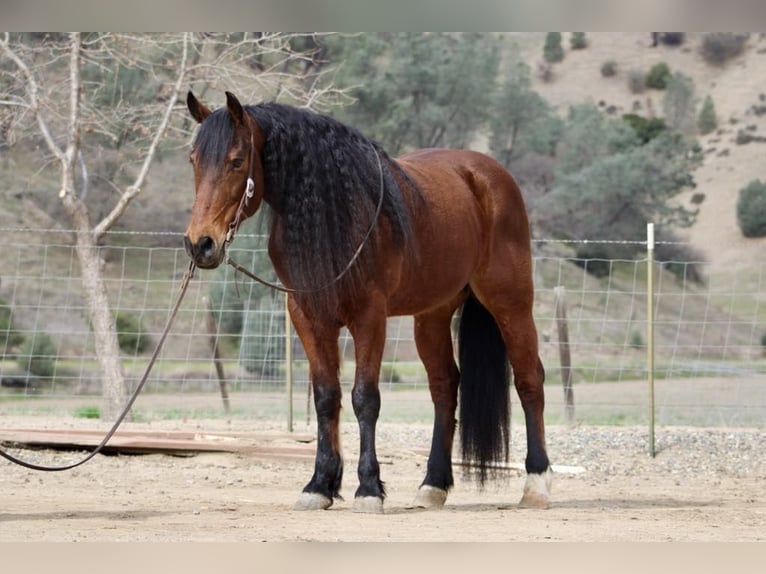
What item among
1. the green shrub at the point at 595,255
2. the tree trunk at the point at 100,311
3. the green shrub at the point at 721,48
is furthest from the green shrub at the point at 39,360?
the green shrub at the point at 721,48

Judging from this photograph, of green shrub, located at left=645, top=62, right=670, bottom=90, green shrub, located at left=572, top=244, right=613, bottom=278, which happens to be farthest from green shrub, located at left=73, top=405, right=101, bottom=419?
green shrub, located at left=645, top=62, right=670, bottom=90

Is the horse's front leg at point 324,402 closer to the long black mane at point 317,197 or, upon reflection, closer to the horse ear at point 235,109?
the long black mane at point 317,197

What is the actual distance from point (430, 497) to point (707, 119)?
4119 cm

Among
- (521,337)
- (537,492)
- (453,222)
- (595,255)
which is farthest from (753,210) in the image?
(453,222)

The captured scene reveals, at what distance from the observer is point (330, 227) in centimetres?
573

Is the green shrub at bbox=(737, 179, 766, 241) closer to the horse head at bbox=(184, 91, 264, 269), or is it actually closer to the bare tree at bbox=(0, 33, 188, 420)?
the bare tree at bbox=(0, 33, 188, 420)

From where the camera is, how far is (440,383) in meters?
6.91

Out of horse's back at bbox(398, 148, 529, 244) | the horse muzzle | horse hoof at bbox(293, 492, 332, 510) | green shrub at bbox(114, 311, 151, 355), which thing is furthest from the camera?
green shrub at bbox(114, 311, 151, 355)

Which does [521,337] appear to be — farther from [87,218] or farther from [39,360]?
[39,360]

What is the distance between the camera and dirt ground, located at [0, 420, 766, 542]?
515 cm

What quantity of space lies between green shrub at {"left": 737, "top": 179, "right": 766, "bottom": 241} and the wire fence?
266 cm

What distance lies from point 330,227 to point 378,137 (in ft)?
89.3

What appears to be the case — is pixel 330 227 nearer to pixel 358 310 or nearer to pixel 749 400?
pixel 358 310

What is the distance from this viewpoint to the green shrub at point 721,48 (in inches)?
1896
